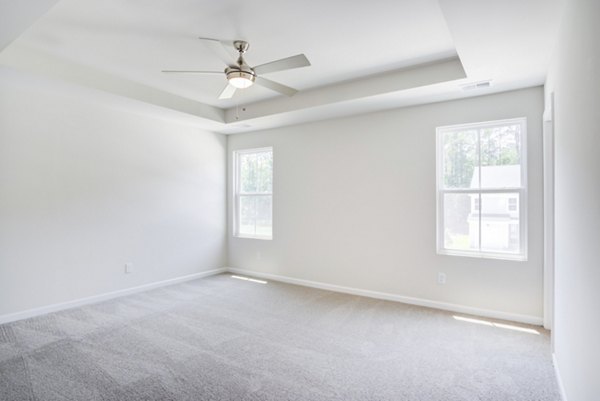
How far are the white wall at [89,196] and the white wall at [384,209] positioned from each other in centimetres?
122

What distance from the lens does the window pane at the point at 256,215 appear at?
5.84m

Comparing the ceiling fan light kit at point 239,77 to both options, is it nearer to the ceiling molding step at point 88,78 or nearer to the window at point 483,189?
the ceiling molding step at point 88,78

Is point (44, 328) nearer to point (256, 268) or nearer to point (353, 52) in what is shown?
point (256, 268)

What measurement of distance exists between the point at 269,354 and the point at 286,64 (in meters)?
2.39

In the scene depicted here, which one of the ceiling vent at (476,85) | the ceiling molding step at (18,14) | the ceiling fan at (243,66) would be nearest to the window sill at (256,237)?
the ceiling fan at (243,66)

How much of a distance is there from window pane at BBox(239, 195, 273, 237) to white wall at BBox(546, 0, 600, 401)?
13.5 feet

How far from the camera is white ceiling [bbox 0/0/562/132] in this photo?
8.07 feet

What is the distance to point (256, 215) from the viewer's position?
599 centimetres

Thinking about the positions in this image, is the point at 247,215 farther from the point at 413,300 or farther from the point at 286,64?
the point at 286,64

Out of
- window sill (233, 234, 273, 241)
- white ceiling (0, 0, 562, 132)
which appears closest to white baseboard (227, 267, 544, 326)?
window sill (233, 234, 273, 241)

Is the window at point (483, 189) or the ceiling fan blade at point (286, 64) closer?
the ceiling fan blade at point (286, 64)

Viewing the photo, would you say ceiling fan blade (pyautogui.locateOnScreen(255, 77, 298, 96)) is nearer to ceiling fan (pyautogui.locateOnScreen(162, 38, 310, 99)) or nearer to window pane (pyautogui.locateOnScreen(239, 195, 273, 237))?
ceiling fan (pyautogui.locateOnScreen(162, 38, 310, 99))

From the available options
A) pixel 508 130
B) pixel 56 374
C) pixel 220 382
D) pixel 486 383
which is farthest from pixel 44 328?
pixel 508 130

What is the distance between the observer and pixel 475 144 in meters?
3.98
